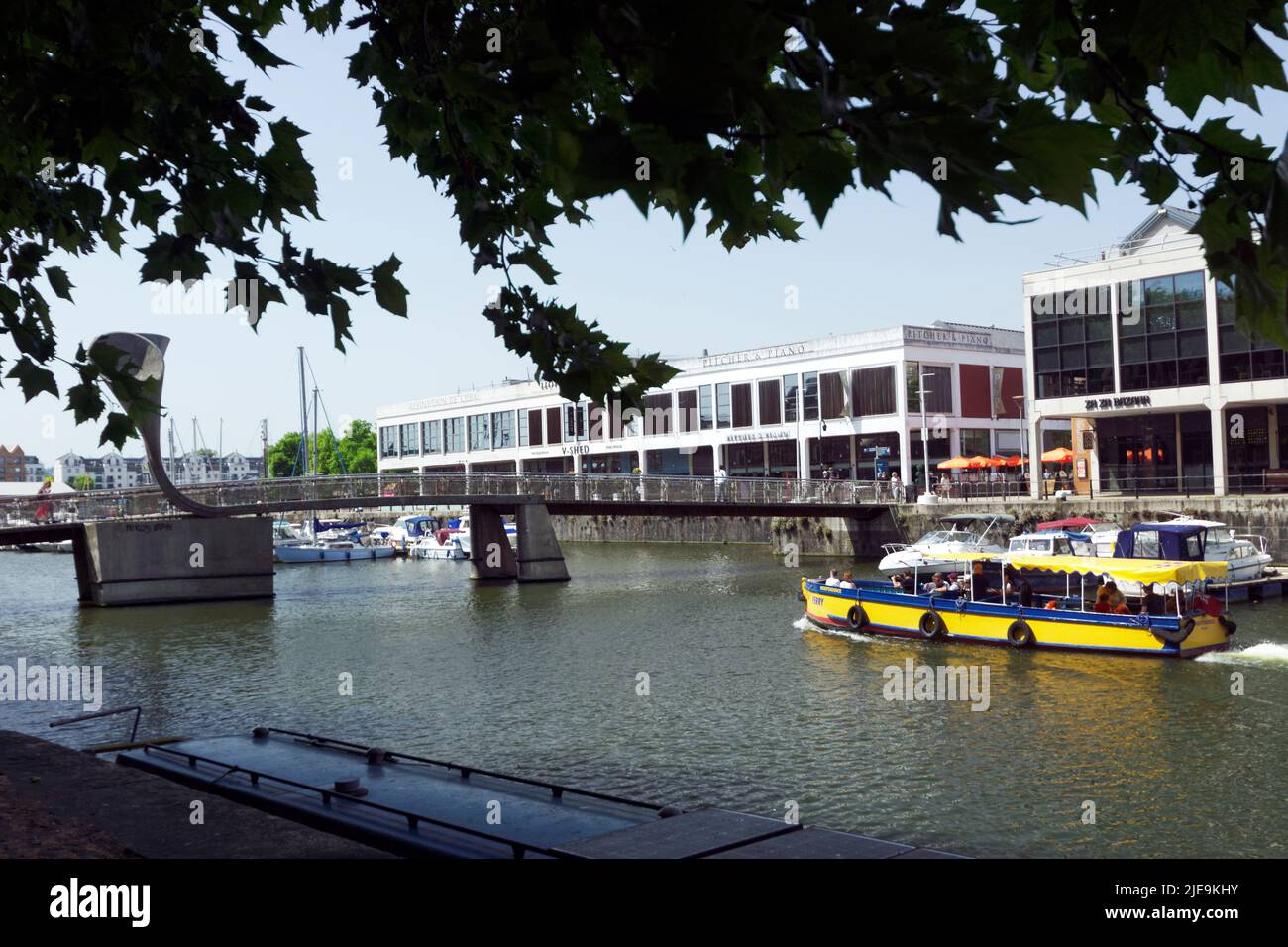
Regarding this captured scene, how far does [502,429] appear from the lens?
11538 centimetres

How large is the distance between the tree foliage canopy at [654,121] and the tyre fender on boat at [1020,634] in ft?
84.5

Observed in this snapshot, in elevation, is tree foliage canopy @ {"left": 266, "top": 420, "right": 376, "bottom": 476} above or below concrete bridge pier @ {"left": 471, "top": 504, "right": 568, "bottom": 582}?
above

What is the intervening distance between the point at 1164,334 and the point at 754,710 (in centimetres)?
4398

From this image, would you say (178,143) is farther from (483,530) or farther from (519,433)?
(519,433)

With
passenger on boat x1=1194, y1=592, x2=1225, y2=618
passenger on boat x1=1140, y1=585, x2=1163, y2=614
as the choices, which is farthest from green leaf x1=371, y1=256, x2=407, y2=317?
passenger on boat x1=1194, y1=592, x2=1225, y2=618

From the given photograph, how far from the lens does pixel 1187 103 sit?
3113 millimetres

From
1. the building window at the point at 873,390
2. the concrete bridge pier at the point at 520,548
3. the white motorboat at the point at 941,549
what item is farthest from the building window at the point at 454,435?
the white motorboat at the point at 941,549

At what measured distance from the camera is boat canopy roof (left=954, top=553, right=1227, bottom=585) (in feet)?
106

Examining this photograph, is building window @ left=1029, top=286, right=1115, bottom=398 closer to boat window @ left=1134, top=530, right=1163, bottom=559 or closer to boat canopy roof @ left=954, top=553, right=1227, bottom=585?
boat window @ left=1134, top=530, right=1163, bottom=559

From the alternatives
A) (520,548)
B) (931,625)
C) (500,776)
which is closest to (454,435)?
(520,548)

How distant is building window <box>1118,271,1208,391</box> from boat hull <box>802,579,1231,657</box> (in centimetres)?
2922

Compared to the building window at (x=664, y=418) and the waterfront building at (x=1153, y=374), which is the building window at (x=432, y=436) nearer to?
the building window at (x=664, y=418)

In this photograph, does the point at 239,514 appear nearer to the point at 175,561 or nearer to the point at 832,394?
the point at 175,561

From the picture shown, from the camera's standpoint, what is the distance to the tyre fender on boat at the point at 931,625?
32094 millimetres
